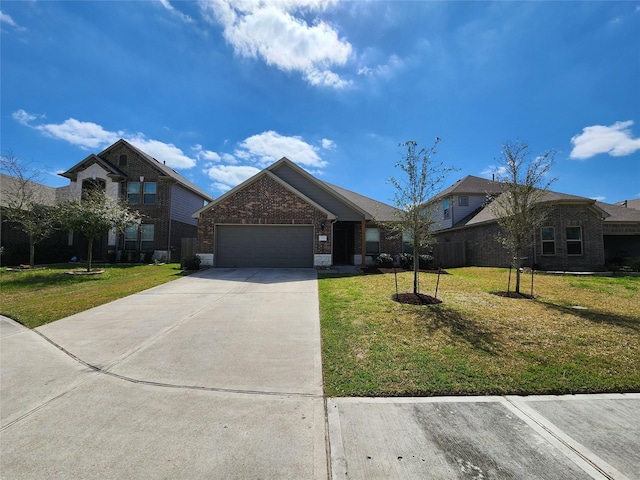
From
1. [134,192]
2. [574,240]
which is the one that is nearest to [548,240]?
[574,240]

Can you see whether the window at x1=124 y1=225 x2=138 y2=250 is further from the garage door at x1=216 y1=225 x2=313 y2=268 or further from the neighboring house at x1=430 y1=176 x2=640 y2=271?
the neighboring house at x1=430 y1=176 x2=640 y2=271

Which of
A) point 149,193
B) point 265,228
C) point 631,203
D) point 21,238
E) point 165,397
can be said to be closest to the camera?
point 165,397

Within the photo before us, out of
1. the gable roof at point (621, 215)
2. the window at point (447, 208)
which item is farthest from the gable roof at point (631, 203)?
the window at point (447, 208)

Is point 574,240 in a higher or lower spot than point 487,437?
higher

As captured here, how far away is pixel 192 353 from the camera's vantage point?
16.1ft

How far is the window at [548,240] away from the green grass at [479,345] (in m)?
7.68

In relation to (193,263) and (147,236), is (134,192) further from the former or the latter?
(193,263)

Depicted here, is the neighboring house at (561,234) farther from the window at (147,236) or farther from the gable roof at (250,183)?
the window at (147,236)

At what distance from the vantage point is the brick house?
2108 centimetres

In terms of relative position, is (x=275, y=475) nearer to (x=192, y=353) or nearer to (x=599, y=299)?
(x=192, y=353)

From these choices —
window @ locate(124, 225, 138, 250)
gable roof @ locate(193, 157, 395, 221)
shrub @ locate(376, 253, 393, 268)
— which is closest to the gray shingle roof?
gable roof @ locate(193, 157, 395, 221)

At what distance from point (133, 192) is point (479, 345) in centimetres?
2362

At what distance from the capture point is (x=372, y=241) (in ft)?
62.6

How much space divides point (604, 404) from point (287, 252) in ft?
44.3
